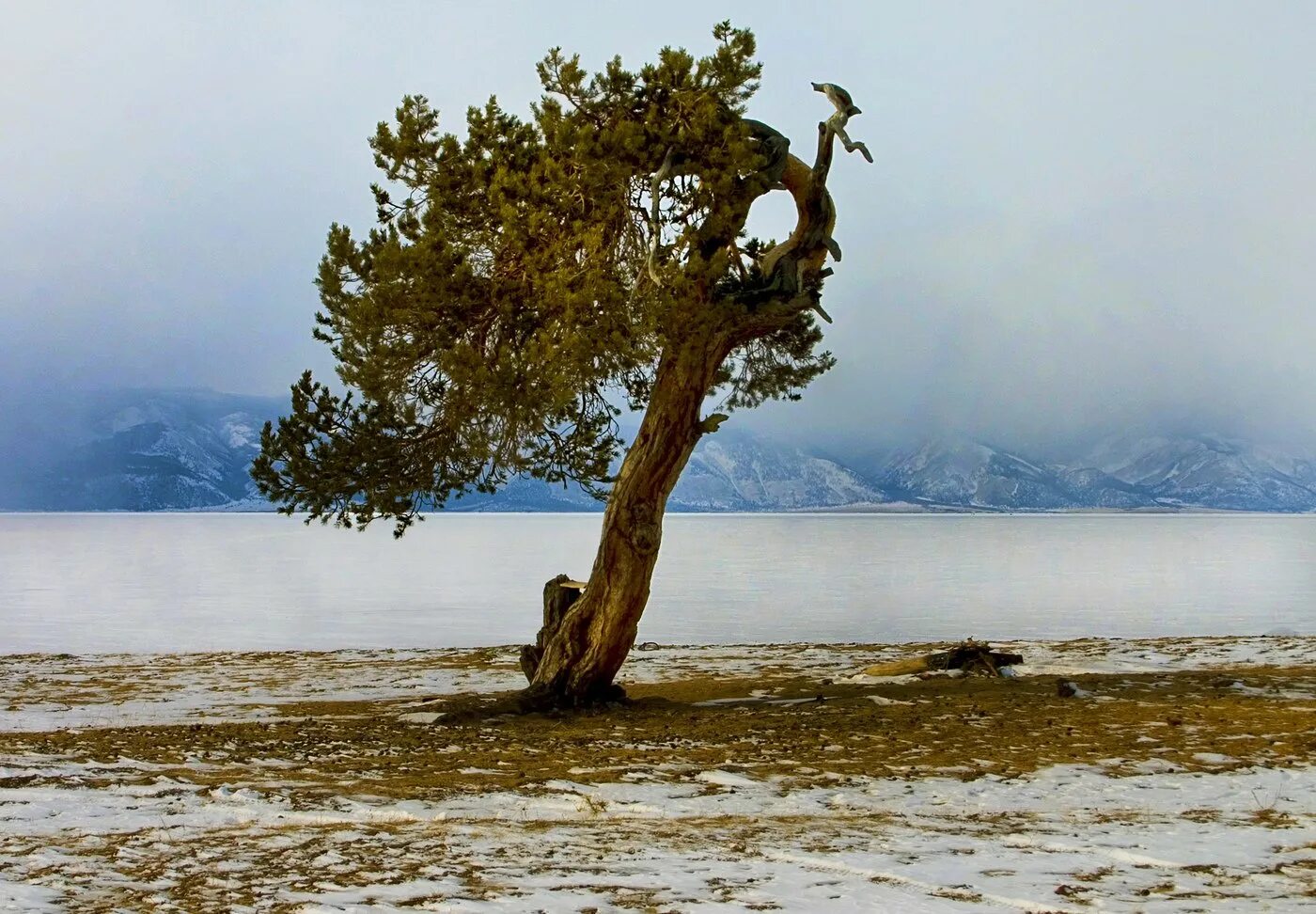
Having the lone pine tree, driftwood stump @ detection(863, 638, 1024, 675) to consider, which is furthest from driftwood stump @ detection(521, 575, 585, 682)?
driftwood stump @ detection(863, 638, 1024, 675)

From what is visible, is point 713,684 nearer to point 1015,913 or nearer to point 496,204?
point 496,204

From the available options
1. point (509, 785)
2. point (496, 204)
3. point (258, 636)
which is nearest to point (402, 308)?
point (496, 204)

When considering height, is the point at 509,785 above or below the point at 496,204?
below

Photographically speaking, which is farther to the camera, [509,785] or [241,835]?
[509,785]

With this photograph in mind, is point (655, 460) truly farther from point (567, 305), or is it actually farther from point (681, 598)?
point (681, 598)

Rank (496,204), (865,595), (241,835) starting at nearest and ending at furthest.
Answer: (241,835) < (496,204) < (865,595)

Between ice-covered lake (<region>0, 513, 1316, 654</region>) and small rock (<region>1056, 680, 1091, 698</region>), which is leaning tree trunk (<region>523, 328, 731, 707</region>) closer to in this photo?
small rock (<region>1056, 680, 1091, 698</region>)

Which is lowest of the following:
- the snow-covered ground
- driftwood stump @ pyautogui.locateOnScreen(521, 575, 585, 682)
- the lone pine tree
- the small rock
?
the snow-covered ground

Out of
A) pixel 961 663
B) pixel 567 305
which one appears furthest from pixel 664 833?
pixel 961 663

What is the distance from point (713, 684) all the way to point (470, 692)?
3.68 metres

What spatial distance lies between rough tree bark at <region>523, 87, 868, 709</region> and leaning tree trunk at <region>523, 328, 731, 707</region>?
0.01 meters

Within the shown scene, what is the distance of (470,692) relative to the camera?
18.9 m

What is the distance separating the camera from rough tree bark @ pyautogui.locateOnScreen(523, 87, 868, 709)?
1516 centimetres

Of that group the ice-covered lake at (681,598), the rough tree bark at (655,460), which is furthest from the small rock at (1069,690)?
the ice-covered lake at (681,598)
